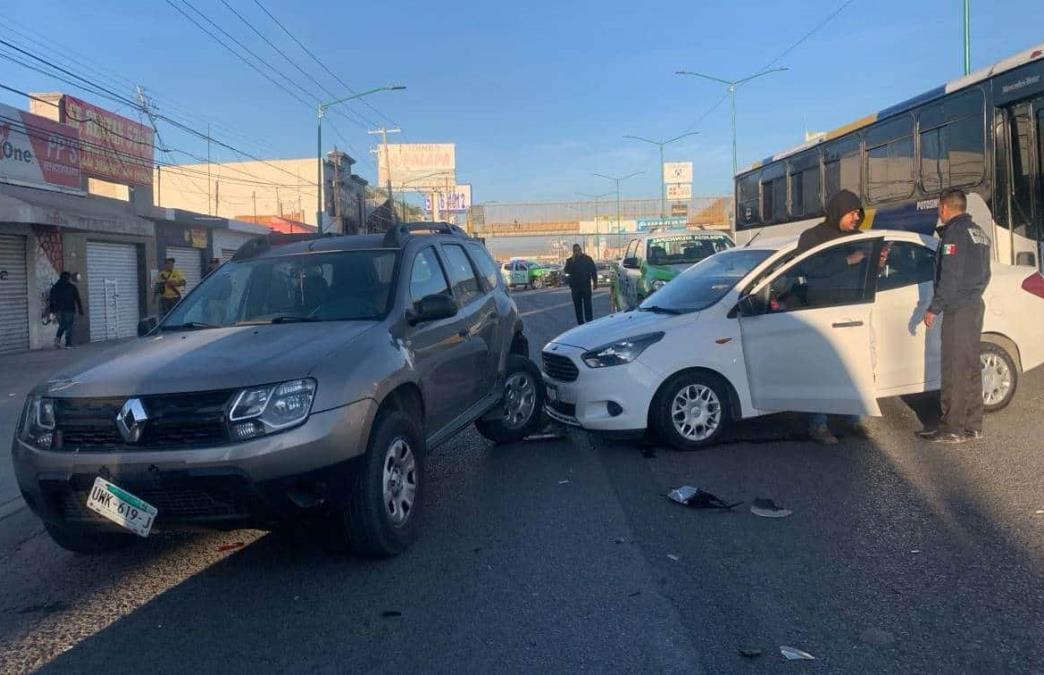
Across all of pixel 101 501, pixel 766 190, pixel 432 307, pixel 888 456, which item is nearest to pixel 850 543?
pixel 888 456

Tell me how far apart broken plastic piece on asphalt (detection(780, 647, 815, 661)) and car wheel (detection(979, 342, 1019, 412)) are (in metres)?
4.93

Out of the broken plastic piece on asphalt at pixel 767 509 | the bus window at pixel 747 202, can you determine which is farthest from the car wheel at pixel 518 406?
the bus window at pixel 747 202

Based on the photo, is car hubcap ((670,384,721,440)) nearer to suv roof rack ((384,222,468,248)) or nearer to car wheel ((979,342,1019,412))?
suv roof rack ((384,222,468,248))

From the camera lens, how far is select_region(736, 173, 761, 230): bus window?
63.0 ft

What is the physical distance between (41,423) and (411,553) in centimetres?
204

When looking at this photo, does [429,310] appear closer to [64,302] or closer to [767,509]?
[767,509]

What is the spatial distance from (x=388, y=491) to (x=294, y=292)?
1.69 meters

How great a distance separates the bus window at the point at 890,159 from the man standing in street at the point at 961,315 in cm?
641

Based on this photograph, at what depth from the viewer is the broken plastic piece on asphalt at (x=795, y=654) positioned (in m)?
3.39

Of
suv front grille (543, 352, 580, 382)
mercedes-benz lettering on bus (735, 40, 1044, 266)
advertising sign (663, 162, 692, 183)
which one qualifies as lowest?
suv front grille (543, 352, 580, 382)

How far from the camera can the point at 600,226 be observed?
90000mm

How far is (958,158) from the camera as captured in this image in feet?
36.9

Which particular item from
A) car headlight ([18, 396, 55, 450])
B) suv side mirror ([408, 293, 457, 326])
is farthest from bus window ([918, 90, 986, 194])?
car headlight ([18, 396, 55, 450])

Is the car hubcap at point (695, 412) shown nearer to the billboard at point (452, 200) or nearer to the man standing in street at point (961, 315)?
the man standing in street at point (961, 315)
